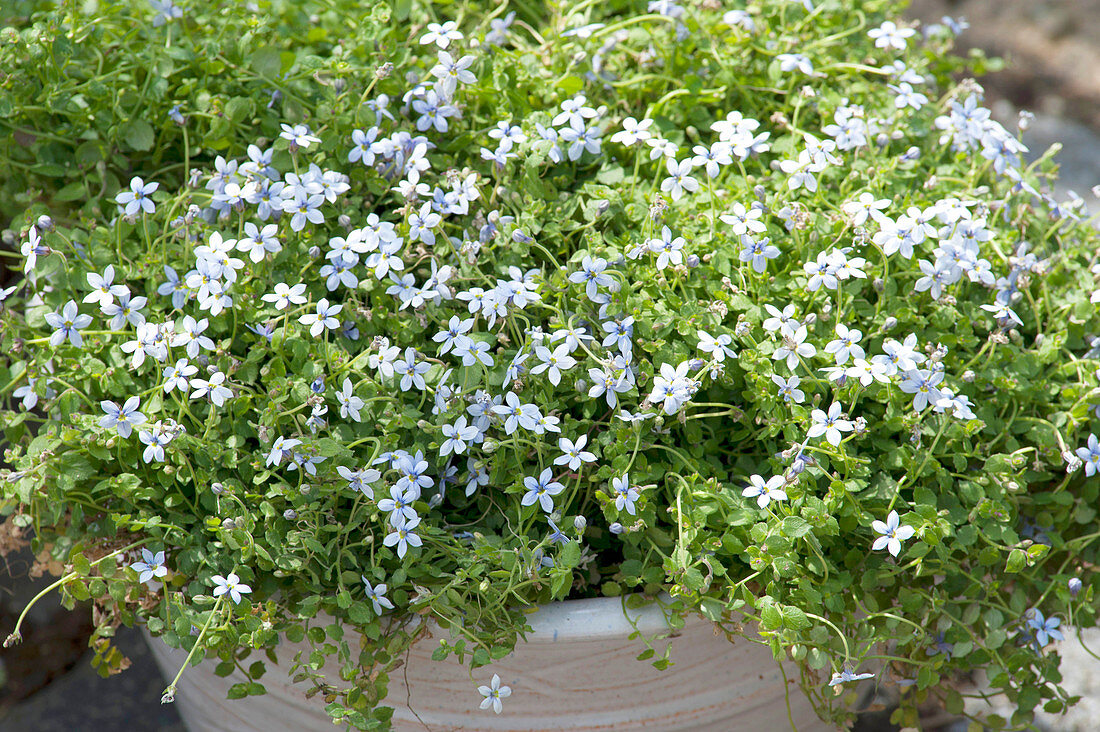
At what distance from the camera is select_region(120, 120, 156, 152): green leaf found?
164cm

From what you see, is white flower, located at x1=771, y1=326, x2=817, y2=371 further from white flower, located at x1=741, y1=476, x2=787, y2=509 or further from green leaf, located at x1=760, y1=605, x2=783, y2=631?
green leaf, located at x1=760, y1=605, x2=783, y2=631

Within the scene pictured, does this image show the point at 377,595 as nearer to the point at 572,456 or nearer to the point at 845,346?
the point at 572,456

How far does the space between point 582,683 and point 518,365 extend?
51 cm

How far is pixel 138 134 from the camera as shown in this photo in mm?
1649

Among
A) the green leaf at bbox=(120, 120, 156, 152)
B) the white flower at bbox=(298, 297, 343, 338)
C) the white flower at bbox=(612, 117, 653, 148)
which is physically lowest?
the white flower at bbox=(298, 297, 343, 338)

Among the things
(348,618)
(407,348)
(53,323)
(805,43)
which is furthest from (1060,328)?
(53,323)

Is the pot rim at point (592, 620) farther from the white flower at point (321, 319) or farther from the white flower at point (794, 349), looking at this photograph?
the white flower at point (321, 319)

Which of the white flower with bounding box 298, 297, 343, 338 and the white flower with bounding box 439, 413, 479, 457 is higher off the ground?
the white flower with bounding box 298, 297, 343, 338

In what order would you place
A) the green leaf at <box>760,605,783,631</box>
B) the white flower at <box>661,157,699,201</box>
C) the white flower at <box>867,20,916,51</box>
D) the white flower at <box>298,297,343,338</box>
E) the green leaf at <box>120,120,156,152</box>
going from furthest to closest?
the white flower at <box>867,20,916,51</box> < the green leaf at <box>120,120,156,152</box> < the white flower at <box>661,157,699,201</box> < the white flower at <box>298,297,343,338</box> < the green leaf at <box>760,605,783,631</box>

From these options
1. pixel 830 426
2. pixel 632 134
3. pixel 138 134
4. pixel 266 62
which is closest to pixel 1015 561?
pixel 830 426

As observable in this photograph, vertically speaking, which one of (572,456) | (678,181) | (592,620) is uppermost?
(678,181)

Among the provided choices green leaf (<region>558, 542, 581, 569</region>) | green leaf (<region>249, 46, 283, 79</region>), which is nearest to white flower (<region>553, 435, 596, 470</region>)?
green leaf (<region>558, 542, 581, 569</region>)

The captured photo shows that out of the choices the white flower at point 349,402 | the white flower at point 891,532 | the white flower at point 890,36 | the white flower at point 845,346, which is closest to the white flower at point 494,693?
the white flower at point 349,402

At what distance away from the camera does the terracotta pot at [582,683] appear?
1.42 metres
